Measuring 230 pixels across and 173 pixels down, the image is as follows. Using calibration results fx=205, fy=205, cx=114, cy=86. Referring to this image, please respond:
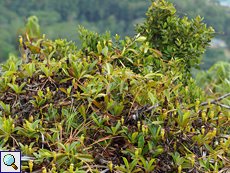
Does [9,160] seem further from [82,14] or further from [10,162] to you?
[82,14]

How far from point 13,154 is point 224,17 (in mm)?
65411

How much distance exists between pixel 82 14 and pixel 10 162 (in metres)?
67.6

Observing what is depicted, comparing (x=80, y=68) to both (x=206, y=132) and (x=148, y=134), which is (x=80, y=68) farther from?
(x=206, y=132)

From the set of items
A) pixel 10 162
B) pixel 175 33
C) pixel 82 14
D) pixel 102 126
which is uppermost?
pixel 82 14

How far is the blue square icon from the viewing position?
1.17 metres

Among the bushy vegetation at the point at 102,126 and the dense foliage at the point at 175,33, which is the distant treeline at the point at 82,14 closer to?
the dense foliage at the point at 175,33

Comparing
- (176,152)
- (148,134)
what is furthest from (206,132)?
(148,134)

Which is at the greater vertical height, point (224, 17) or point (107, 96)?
point (224, 17)

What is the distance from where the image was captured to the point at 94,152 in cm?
121

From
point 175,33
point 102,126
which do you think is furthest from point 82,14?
point 102,126

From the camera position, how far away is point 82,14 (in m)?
64.1

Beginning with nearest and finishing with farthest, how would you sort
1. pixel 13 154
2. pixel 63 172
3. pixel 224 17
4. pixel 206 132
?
pixel 63 172 → pixel 13 154 → pixel 206 132 → pixel 224 17

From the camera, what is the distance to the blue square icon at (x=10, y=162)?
1.17m

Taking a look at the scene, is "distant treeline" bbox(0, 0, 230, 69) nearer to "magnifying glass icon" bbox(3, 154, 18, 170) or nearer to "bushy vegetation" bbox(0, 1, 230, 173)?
"bushy vegetation" bbox(0, 1, 230, 173)
